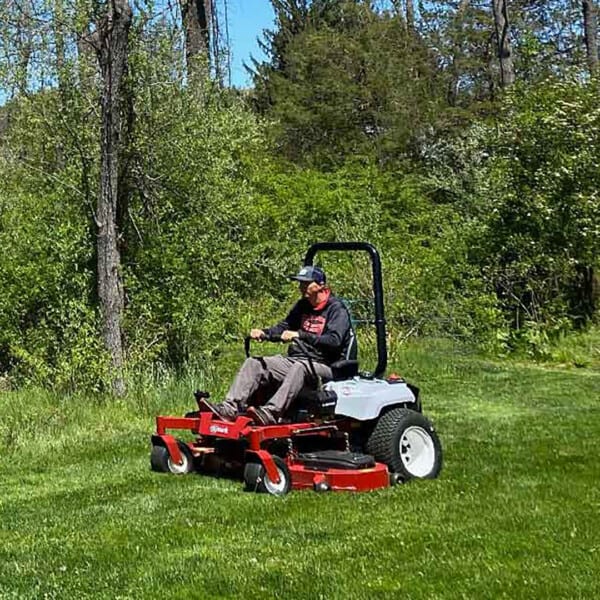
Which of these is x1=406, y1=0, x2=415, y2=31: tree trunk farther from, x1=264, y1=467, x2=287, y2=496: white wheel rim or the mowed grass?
x1=264, y1=467, x2=287, y2=496: white wheel rim

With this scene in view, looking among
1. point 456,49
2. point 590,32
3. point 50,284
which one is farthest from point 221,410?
point 456,49

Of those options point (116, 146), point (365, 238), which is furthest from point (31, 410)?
point (365, 238)

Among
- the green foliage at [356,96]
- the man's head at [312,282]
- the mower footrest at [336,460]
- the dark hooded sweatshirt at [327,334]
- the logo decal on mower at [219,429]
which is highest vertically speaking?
the green foliage at [356,96]

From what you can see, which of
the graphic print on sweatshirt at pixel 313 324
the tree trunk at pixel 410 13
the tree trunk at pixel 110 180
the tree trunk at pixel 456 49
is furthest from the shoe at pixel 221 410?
the tree trunk at pixel 410 13

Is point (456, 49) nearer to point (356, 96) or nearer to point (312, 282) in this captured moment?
point (356, 96)

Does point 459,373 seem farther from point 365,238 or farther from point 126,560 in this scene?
point 126,560

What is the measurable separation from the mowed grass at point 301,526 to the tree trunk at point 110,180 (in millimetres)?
1722

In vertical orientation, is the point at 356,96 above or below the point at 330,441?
above

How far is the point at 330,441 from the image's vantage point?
23.2 ft

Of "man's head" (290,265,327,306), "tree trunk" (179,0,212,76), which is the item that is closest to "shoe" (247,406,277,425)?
"man's head" (290,265,327,306)

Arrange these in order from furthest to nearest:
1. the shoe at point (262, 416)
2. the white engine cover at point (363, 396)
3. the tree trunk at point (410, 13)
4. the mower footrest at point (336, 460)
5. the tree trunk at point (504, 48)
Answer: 1. the tree trunk at point (410, 13)
2. the tree trunk at point (504, 48)
3. the white engine cover at point (363, 396)
4. the shoe at point (262, 416)
5. the mower footrest at point (336, 460)

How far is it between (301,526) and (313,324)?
81.1 inches

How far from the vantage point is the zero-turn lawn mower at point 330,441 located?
21.6 feet

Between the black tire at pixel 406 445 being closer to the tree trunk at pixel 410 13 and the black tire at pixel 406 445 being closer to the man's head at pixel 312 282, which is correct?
the man's head at pixel 312 282
